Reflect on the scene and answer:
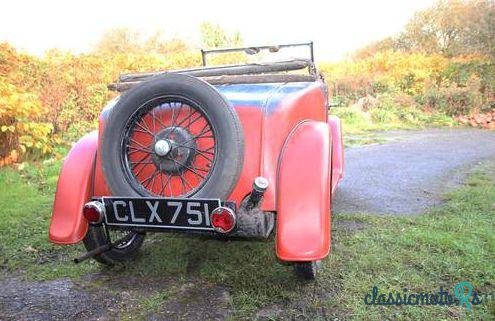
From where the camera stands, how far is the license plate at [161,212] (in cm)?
268

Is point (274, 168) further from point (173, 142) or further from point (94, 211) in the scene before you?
point (94, 211)

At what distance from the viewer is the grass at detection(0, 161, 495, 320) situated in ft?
9.12

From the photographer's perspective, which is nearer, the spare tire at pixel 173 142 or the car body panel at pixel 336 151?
the spare tire at pixel 173 142

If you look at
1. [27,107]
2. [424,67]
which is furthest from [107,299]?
[424,67]

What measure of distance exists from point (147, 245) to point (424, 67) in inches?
548

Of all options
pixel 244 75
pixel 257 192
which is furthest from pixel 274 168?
pixel 244 75

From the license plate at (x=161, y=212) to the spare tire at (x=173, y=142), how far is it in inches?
2.8

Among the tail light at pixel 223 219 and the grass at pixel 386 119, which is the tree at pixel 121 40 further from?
the tail light at pixel 223 219

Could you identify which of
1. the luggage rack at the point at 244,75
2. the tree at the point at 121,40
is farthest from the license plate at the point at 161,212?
the tree at the point at 121,40

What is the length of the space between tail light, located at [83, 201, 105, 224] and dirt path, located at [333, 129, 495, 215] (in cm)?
255

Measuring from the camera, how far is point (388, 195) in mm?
5301

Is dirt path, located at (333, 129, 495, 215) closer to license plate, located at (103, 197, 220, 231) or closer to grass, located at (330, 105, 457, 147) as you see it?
grass, located at (330, 105, 457, 147)

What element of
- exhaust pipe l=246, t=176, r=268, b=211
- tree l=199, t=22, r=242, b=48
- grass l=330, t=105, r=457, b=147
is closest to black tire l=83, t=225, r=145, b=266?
exhaust pipe l=246, t=176, r=268, b=211

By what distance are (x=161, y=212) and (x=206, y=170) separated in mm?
386
